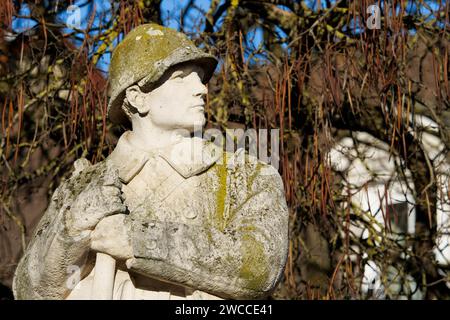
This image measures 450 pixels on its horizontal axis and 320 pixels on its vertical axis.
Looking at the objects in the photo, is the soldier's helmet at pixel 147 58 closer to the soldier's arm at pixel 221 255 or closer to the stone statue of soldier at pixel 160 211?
the stone statue of soldier at pixel 160 211

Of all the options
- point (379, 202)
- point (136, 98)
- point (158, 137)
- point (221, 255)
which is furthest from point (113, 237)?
point (379, 202)

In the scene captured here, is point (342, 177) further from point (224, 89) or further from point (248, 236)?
point (248, 236)

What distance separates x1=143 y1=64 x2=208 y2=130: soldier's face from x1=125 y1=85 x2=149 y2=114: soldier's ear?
0.07ft

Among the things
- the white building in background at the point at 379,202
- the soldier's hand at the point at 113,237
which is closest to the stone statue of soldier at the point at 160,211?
the soldier's hand at the point at 113,237

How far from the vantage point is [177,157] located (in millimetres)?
4227

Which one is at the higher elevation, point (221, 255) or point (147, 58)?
point (147, 58)

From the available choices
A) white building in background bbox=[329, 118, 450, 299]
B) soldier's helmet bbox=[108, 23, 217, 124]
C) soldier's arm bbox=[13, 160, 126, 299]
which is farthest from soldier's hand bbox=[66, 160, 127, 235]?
white building in background bbox=[329, 118, 450, 299]

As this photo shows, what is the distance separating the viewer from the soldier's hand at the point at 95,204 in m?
3.95

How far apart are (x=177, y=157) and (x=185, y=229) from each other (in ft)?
1.19

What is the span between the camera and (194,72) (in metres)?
4.30

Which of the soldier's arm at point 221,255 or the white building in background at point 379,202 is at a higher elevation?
the white building in background at point 379,202

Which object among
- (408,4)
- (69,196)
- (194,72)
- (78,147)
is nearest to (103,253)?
(69,196)

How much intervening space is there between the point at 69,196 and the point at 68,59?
144 inches

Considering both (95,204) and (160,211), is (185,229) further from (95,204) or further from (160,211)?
(95,204)
